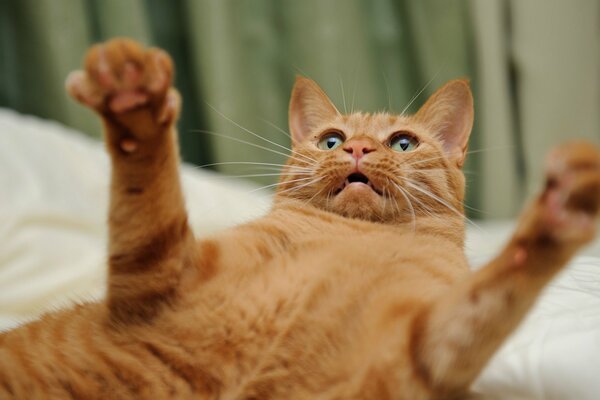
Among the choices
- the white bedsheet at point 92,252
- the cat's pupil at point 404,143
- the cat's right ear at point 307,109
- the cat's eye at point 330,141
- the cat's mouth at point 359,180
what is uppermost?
the cat's right ear at point 307,109

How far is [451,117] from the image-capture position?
125cm

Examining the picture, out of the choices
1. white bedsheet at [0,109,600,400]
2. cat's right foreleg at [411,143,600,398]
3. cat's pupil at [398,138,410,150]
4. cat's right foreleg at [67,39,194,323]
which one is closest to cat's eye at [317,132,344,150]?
cat's pupil at [398,138,410,150]

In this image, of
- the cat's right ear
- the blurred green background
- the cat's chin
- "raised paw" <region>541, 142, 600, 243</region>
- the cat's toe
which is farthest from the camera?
the blurred green background

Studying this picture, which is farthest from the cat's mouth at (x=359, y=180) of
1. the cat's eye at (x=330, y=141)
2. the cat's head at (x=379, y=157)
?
the cat's eye at (x=330, y=141)

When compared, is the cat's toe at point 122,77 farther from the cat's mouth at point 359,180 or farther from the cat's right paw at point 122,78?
the cat's mouth at point 359,180

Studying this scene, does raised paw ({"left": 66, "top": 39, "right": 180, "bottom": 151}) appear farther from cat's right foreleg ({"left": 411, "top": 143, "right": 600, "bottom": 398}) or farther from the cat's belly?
cat's right foreleg ({"left": 411, "top": 143, "right": 600, "bottom": 398})

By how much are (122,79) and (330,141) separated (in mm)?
550

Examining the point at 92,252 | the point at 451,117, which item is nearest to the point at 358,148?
the point at 451,117

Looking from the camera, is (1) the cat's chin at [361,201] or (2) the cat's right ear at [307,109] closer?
(1) the cat's chin at [361,201]

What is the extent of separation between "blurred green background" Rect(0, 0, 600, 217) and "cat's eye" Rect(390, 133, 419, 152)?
1.13 meters

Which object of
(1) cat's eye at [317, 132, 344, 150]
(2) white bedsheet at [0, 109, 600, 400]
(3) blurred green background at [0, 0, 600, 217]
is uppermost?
(3) blurred green background at [0, 0, 600, 217]

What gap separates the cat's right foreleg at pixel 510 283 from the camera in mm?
623

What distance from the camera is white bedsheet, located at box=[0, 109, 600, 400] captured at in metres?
0.83

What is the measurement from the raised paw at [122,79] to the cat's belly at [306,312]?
0.29m
